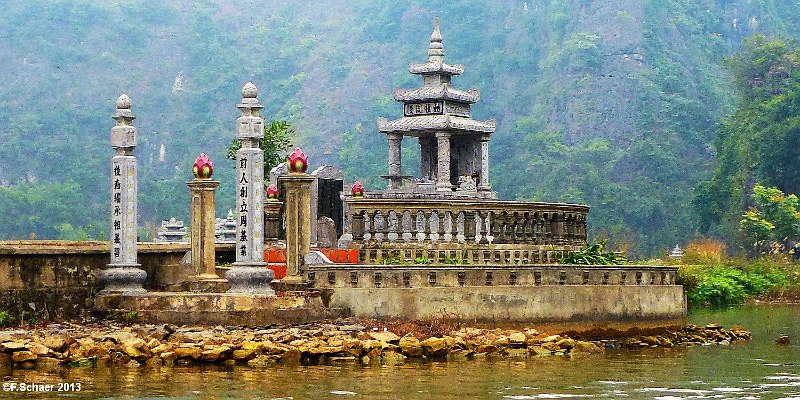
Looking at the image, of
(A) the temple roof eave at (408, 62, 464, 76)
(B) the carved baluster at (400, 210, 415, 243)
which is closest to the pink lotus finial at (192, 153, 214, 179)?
(B) the carved baluster at (400, 210, 415, 243)

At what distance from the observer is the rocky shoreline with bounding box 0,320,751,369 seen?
39125 mm

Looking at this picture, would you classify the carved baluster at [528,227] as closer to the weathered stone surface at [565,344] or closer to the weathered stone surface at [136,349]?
the weathered stone surface at [565,344]

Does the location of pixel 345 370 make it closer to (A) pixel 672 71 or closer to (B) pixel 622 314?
(B) pixel 622 314

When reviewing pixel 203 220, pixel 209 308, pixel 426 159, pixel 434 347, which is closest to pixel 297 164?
pixel 203 220

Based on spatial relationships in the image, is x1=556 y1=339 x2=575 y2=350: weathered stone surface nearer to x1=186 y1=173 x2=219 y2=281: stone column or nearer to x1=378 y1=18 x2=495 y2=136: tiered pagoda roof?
x1=186 y1=173 x2=219 y2=281: stone column

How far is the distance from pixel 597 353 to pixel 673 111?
8740 cm

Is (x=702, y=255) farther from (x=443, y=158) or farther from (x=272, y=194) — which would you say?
(x=272, y=194)

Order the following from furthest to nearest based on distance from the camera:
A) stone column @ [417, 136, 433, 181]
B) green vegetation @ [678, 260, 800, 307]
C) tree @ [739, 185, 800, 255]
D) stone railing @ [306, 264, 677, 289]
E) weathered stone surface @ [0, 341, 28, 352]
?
tree @ [739, 185, 800, 255]
green vegetation @ [678, 260, 800, 307]
stone column @ [417, 136, 433, 181]
stone railing @ [306, 264, 677, 289]
weathered stone surface @ [0, 341, 28, 352]

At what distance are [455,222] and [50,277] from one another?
546 inches

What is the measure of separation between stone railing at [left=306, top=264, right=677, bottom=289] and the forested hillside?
62599 millimetres

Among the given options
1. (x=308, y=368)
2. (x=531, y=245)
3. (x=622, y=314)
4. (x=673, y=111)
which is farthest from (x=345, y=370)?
(x=673, y=111)

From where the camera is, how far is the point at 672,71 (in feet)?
452

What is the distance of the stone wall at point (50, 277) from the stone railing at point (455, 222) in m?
7.55

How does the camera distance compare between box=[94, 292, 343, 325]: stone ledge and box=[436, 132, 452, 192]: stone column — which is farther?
box=[436, 132, 452, 192]: stone column
